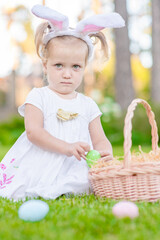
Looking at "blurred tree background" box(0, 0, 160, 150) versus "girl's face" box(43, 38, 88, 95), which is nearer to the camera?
"girl's face" box(43, 38, 88, 95)

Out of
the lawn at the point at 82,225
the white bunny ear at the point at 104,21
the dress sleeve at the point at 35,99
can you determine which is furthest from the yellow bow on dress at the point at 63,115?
the lawn at the point at 82,225

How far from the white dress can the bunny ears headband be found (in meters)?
0.42

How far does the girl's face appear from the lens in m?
2.74

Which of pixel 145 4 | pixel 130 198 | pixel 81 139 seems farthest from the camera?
pixel 145 4

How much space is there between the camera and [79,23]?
2775mm

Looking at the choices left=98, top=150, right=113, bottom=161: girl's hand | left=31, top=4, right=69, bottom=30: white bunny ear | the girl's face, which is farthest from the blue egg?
left=31, top=4, right=69, bottom=30: white bunny ear

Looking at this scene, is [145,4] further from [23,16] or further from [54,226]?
[54,226]

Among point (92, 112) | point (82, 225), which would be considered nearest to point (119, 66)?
point (92, 112)

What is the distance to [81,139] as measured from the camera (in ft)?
9.36

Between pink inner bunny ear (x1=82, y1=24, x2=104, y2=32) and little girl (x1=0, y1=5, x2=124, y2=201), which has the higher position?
pink inner bunny ear (x1=82, y1=24, x2=104, y2=32)

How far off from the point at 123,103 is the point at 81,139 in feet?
23.0

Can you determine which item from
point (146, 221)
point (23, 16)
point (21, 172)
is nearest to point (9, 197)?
point (21, 172)

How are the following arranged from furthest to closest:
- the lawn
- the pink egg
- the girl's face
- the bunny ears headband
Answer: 1. the girl's face
2. the bunny ears headband
3. the pink egg
4. the lawn

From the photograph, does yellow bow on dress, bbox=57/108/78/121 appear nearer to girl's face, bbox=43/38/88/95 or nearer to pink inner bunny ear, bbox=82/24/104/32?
girl's face, bbox=43/38/88/95
